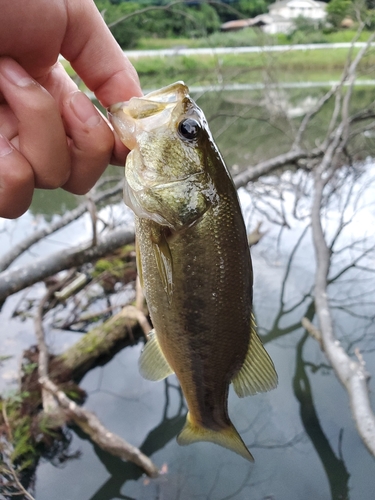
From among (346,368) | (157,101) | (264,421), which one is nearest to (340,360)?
(346,368)

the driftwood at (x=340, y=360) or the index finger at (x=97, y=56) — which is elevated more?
the index finger at (x=97, y=56)

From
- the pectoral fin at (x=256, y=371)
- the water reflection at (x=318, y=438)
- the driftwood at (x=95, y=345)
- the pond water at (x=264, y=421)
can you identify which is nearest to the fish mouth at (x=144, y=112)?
the pectoral fin at (x=256, y=371)

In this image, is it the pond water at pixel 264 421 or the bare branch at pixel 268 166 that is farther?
the bare branch at pixel 268 166

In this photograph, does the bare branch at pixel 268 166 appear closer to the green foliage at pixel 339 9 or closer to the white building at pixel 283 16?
the green foliage at pixel 339 9

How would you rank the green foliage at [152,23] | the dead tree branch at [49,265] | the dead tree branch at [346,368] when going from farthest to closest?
the green foliage at [152,23] < the dead tree branch at [49,265] < the dead tree branch at [346,368]

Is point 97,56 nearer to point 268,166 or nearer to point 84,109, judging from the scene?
point 84,109

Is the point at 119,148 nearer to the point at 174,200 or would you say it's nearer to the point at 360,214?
the point at 174,200
